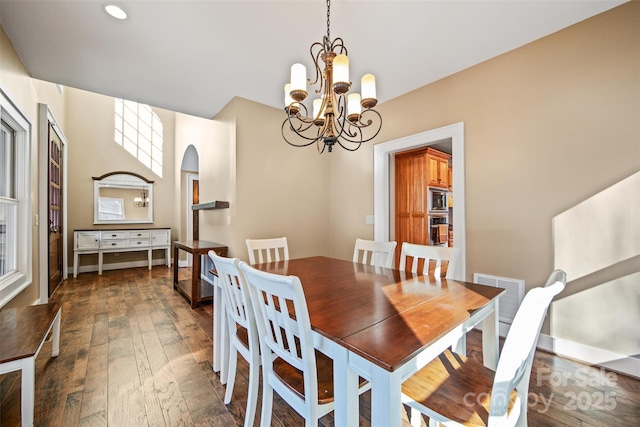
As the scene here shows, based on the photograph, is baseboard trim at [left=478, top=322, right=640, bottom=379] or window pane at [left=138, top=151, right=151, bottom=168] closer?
baseboard trim at [left=478, top=322, right=640, bottom=379]

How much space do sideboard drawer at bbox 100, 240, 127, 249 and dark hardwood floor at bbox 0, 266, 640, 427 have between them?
2.72 meters

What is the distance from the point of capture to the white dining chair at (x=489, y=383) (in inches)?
31.4

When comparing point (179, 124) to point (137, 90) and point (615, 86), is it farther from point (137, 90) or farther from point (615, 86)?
point (615, 86)

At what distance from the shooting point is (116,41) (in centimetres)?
217

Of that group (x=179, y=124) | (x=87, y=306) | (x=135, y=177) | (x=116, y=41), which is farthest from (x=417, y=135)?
(x=135, y=177)

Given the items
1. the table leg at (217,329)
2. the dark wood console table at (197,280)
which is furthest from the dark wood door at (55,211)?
the table leg at (217,329)

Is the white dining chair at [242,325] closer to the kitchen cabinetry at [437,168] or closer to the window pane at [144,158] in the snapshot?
the kitchen cabinetry at [437,168]

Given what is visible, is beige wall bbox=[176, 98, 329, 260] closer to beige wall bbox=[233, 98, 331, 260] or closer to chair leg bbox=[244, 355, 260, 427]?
beige wall bbox=[233, 98, 331, 260]

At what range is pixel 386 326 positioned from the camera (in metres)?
0.99

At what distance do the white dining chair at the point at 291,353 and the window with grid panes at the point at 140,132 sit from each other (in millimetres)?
5810

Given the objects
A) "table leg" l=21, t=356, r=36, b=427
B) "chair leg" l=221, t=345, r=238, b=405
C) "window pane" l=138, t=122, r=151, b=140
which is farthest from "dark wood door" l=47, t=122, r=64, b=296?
"chair leg" l=221, t=345, r=238, b=405

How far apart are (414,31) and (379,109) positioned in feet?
4.45

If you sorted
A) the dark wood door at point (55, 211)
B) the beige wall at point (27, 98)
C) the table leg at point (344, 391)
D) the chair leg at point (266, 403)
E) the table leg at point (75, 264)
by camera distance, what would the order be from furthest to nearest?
the table leg at point (75, 264)
the dark wood door at point (55, 211)
the beige wall at point (27, 98)
the chair leg at point (266, 403)
the table leg at point (344, 391)

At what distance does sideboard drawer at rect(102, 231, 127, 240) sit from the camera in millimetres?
4941
